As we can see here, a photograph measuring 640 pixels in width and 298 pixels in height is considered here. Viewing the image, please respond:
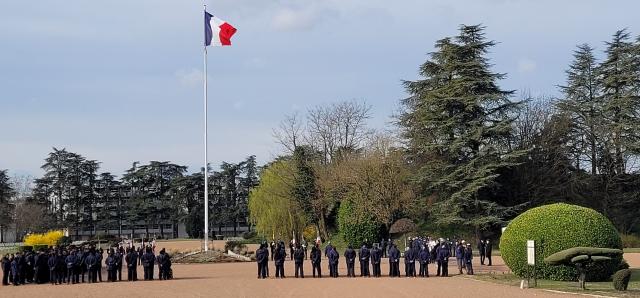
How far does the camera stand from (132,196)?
106938mm

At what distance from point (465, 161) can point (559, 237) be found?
29.2 m

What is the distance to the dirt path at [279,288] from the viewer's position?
2067 cm

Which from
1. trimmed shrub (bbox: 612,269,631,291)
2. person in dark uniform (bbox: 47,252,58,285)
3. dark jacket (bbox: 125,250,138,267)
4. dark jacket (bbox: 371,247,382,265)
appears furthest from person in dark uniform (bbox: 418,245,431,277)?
person in dark uniform (bbox: 47,252,58,285)

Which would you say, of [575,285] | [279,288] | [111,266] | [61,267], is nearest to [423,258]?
[575,285]

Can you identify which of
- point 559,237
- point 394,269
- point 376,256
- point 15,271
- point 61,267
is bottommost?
point 394,269

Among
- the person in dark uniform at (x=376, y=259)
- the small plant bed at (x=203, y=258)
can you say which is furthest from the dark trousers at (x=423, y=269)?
the small plant bed at (x=203, y=258)

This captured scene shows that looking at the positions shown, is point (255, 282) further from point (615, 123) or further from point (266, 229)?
point (615, 123)

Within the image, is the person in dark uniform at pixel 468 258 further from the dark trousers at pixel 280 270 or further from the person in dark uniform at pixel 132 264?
the person in dark uniform at pixel 132 264

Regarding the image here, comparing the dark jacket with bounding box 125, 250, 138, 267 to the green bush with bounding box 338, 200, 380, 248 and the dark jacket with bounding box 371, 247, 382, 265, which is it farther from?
the green bush with bounding box 338, 200, 380, 248

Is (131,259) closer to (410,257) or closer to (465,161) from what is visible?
(410,257)

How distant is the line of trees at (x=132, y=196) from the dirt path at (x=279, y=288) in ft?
236

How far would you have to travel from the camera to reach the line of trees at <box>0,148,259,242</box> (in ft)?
331

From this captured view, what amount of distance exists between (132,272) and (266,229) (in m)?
29.7

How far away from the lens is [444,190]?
52.8 meters
